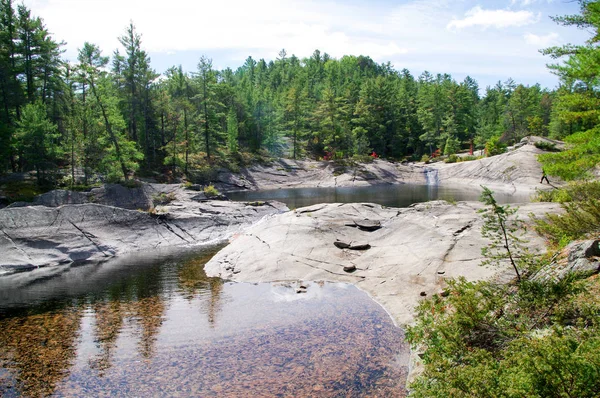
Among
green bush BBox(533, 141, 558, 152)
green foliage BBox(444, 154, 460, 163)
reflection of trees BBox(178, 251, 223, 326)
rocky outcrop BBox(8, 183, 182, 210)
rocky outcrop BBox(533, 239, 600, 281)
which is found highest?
green bush BBox(533, 141, 558, 152)

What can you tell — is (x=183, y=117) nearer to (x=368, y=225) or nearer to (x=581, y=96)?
(x=368, y=225)

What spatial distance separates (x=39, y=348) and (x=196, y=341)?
16.6 ft

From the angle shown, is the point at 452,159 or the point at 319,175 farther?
the point at 452,159

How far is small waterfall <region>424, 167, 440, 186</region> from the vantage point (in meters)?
70.3

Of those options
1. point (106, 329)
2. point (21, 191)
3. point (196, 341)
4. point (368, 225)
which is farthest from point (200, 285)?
point (21, 191)

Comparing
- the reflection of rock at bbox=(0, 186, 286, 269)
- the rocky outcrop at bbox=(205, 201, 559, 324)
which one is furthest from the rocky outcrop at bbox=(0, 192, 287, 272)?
the rocky outcrop at bbox=(205, 201, 559, 324)

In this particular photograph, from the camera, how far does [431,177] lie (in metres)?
72.3

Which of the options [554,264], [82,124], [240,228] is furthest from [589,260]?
[82,124]

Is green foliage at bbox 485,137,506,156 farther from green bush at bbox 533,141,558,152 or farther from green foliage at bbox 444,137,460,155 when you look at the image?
green foliage at bbox 444,137,460,155

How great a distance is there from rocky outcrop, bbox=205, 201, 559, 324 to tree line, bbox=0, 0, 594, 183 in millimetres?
Answer: 7176

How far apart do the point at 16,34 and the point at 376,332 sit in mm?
Answer: 56406

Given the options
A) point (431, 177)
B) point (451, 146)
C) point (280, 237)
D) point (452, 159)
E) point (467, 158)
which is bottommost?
point (280, 237)

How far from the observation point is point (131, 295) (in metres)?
18.6

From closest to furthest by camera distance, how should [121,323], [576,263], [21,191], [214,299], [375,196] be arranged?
[576,263], [121,323], [214,299], [21,191], [375,196]
